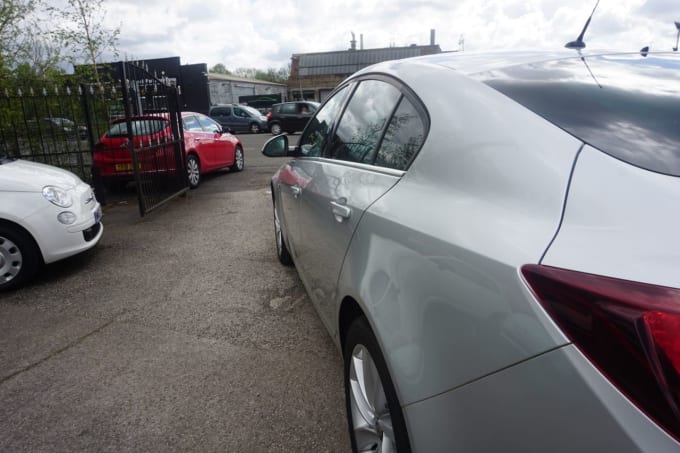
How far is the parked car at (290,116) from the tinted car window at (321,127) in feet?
67.3

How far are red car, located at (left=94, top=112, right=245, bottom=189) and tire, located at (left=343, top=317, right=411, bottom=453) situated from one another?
592cm

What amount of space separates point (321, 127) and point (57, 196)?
2807 mm

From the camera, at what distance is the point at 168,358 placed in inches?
116

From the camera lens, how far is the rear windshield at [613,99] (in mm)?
1137

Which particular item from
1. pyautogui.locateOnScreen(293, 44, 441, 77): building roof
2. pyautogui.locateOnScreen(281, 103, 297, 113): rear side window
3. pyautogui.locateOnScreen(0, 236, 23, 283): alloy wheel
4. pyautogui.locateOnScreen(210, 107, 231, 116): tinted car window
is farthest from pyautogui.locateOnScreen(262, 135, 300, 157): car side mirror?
pyautogui.locateOnScreen(293, 44, 441, 77): building roof

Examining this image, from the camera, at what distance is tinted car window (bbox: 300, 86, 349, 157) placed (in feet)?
9.31

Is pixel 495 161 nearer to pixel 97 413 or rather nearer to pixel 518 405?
pixel 518 405

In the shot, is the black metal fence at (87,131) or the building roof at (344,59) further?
the building roof at (344,59)

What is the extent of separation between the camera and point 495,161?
1.27 metres

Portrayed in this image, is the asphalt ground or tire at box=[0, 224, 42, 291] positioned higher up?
tire at box=[0, 224, 42, 291]

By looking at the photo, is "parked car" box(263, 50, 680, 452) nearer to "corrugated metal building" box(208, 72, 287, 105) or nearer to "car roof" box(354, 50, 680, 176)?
"car roof" box(354, 50, 680, 176)

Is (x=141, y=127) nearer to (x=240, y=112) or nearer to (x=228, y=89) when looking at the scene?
(x=240, y=112)

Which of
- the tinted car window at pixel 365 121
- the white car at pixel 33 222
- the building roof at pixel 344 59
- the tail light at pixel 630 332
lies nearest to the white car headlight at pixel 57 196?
the white car at pixel 33 222

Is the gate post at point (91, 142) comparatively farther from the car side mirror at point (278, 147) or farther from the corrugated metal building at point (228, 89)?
the corrugated metal building at point (228, 89)
